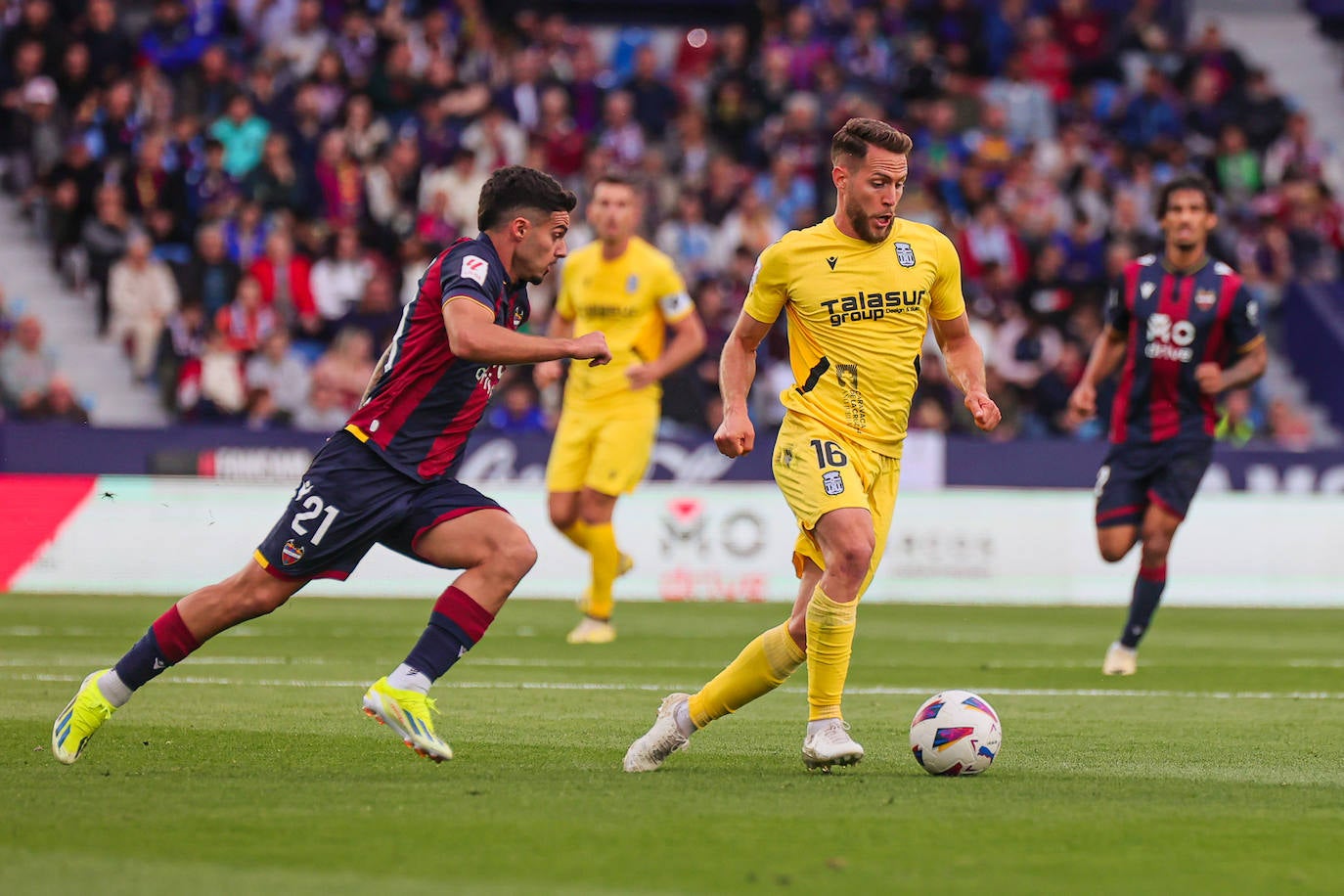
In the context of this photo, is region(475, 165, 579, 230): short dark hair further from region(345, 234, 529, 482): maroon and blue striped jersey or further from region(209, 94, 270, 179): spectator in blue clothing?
region(209, 94, 270, 179): spectator in blue clothing

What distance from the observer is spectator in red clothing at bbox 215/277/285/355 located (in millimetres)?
19734

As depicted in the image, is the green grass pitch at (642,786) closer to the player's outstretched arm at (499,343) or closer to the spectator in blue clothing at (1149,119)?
the player's outstretched arm at (499,343)

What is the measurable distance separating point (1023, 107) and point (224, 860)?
2188 centimetres

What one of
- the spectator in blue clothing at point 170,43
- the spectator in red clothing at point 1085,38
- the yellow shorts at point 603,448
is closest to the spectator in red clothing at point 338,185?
the spectator in blue clothing at point 170,43

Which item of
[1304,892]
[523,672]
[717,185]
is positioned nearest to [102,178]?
[717,185]

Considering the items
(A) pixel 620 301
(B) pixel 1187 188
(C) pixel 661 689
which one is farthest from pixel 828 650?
(A) pixel 620 301

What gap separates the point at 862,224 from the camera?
7.35 metres

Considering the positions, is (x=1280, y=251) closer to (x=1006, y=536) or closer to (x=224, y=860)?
(x=1006, y=536)

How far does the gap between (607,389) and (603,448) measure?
42cm

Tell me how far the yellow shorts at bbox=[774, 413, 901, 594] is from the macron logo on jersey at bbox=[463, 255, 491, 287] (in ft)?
4.14

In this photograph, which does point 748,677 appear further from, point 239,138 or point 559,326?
point 239,138

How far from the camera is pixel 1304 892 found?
16.2 ft

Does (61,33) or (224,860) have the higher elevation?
(61,33)

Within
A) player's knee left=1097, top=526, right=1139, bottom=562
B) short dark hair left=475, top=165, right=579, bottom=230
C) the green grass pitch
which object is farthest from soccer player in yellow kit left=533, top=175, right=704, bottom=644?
short dark hair left=475, top=165, right=579, bottom=230
